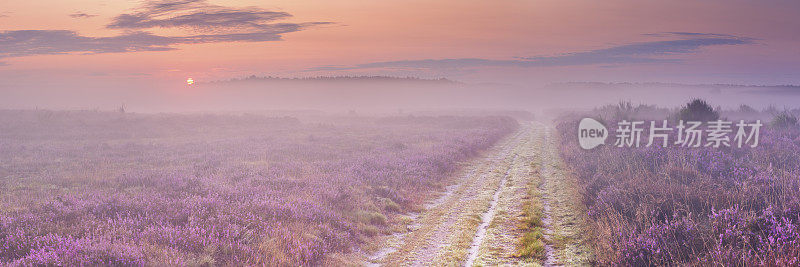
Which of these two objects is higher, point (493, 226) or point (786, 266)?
point (786, 266)

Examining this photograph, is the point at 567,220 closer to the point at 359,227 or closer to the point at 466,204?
the point at 466,204

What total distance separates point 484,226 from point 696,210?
13.6ft

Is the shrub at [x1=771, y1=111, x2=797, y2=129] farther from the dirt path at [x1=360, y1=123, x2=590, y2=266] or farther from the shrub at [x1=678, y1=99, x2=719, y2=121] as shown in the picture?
the dirt path at [x1=360, y1=123, x2=590, y2=266]

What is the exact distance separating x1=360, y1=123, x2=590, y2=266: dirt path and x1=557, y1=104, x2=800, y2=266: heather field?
0.62 m

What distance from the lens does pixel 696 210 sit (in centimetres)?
769

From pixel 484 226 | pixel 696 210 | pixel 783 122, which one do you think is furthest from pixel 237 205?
pixel 783 122

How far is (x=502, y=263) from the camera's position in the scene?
673cm

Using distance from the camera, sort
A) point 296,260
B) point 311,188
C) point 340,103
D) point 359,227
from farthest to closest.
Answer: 1. point 340,103
2. point 311,188
3. point 359,227
4. point 296,260

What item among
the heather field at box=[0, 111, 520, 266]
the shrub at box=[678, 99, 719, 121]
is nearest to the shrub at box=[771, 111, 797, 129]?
the shrub at box=[678, 99, 719, 121]

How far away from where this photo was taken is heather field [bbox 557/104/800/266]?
5.37 m

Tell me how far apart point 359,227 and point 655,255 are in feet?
18.1

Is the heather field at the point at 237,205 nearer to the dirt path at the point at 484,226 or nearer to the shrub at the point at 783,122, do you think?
the dirt path at the point at 484,226

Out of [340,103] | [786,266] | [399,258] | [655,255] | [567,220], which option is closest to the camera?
[786,266]

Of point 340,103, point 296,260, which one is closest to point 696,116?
point 296,260
